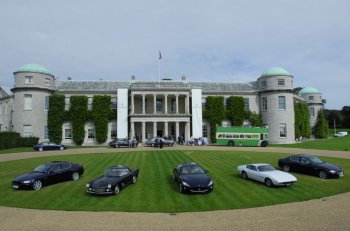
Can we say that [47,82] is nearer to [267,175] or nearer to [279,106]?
[279,106]

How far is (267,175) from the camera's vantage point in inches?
740

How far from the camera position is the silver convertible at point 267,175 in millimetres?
18163

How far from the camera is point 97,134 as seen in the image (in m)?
56.6

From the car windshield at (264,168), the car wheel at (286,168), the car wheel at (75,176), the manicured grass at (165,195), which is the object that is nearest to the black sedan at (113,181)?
the manicured grass at (165,195)

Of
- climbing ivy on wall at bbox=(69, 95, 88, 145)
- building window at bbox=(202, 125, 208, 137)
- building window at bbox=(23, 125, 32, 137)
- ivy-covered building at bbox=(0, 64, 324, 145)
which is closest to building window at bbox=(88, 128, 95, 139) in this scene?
ivy-covered building at bbox=(0, 64, 324, 145)

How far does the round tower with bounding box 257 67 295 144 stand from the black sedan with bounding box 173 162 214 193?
4334 cm

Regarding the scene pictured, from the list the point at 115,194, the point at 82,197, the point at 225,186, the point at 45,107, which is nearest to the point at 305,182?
the point at 225,186

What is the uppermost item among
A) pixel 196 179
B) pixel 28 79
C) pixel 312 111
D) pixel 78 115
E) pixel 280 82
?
pixel 280 82

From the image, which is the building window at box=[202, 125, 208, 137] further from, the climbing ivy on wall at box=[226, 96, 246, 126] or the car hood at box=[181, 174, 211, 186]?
the car hood at box=[181, 174, 211, 186]

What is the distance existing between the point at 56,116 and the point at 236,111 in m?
35.0

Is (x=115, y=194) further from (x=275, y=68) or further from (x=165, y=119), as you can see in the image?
(x=275, y=68)

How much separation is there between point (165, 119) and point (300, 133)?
30.8 meters

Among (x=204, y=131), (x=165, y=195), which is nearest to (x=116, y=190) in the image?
(x=165, y=195)

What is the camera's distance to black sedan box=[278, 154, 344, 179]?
68.2 ft
